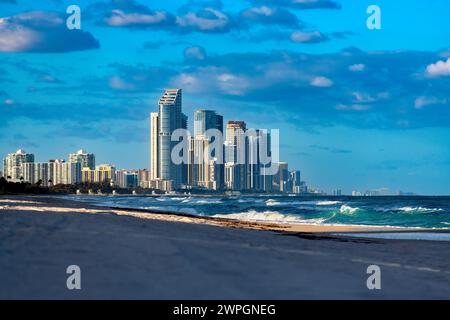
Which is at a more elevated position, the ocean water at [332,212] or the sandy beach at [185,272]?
the sandy beach at [185,272]

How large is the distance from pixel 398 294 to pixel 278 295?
6.12 ft

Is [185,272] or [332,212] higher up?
[185,272]

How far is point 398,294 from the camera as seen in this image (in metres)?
8.82

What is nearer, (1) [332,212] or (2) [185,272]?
(2) [185,272]

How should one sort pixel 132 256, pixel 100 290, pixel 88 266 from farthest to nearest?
pixel 132 256
pixel 88 266
pixel 100 290

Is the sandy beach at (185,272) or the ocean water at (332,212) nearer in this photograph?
the sandy beach at (185,272)

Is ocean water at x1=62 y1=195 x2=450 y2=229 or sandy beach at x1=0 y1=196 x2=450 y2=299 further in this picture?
ocean water at x1=62 y1=195 x2=450 y2=229

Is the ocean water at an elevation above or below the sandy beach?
below

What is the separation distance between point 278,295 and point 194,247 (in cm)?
470
